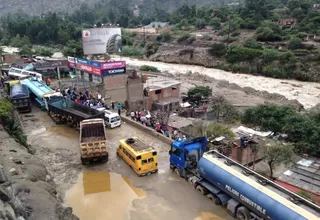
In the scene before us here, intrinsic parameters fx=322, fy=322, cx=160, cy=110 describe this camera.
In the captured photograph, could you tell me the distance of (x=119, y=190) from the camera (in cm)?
1520

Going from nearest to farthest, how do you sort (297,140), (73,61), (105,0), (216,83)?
(297,140)
(73,61)
(216,83)
(105,0)

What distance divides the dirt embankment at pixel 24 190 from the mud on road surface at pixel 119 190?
1.50 m

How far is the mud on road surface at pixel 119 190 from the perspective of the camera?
527 inches

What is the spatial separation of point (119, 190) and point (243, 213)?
5.87 meters

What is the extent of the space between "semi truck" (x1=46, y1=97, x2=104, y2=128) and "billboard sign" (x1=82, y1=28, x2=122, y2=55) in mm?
16180

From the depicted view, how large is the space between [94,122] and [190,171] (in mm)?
6297

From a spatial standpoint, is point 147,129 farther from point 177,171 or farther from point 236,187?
point 236,187

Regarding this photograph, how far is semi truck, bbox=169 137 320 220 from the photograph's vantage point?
34.9ft

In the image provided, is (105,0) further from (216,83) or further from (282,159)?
(282,159)

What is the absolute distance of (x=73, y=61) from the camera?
35219mm

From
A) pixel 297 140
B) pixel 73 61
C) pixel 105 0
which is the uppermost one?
pixel 105 0

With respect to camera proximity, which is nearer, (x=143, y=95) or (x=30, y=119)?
(x=30, y=119)

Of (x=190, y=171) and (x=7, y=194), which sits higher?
(x=7, y=194)

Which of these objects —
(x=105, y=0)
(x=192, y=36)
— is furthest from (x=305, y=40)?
(x=105, y=0)
